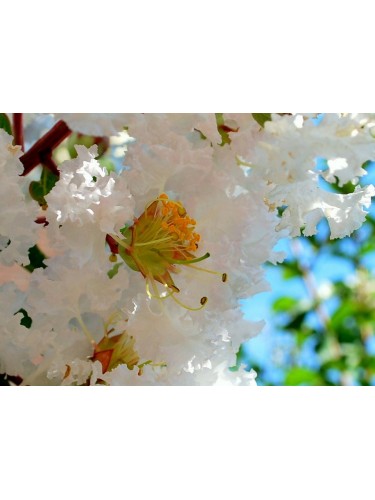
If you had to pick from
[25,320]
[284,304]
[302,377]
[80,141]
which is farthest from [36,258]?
[284,304]

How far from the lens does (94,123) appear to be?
0.48 m

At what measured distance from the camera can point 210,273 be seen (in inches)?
21.5

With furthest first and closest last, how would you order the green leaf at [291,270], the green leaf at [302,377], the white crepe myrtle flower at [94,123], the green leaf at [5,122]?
the green leaf at [291,270] < the green leaf at [302,377] < the green leaf at [5,122] < the white crepe myrtle flower at [94,123]

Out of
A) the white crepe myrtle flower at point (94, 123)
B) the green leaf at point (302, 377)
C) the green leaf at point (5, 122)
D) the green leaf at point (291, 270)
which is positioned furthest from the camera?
the green leaf at point (291, 270)

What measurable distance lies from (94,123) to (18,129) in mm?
138

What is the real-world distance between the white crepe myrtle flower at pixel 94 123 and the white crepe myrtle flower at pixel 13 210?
48 mm

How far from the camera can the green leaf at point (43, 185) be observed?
55cm

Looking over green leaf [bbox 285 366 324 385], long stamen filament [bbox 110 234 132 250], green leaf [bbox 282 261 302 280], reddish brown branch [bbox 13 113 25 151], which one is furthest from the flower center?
green leaf [bbox 282 261 302 280]

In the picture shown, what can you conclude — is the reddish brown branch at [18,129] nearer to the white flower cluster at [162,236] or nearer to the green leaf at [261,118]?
the white flower cluster at [162,236]

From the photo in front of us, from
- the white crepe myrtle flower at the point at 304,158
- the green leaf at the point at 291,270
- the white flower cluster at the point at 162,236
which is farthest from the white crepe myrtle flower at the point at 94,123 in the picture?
the green leaf at the point at 291,270

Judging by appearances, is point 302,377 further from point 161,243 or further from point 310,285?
point 161,243
